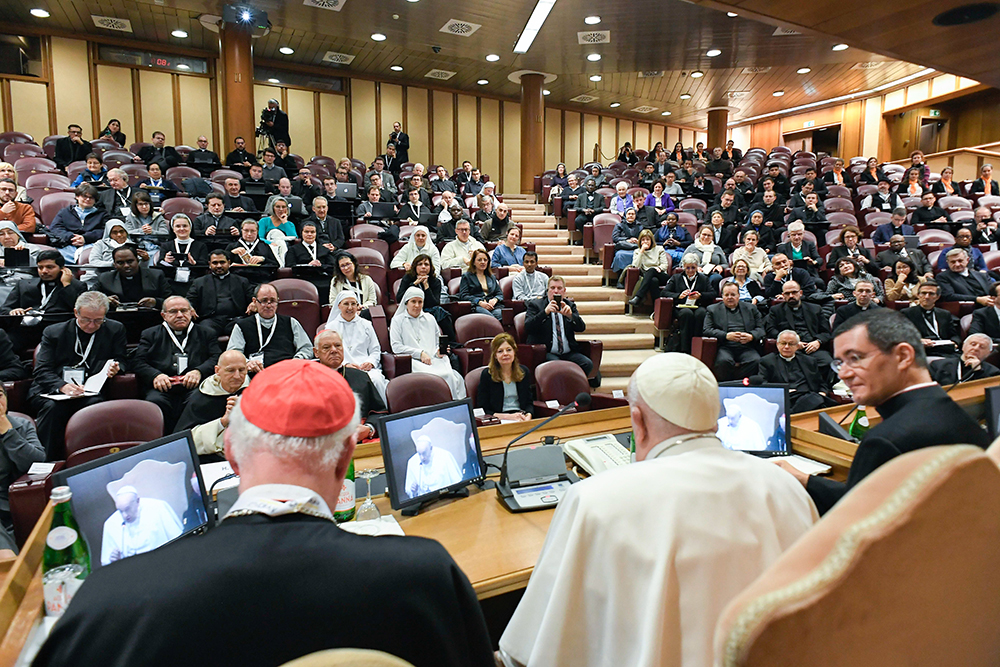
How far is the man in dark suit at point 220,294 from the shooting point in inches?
210

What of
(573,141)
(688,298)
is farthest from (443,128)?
(688,298)

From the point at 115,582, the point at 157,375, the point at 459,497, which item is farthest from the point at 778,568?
the point at 157,375

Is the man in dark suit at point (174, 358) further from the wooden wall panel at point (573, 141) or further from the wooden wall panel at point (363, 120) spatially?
the wooden wall panel at point (573, 141)

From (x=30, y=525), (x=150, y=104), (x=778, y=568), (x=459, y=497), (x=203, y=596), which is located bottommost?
(x=30, y=525)

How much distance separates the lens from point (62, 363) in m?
4.20

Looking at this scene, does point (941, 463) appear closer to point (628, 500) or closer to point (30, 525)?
point (628, 500)

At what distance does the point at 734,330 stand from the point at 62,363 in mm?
5606

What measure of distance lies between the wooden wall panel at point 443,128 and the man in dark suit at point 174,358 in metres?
11.5

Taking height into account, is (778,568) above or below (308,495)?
above

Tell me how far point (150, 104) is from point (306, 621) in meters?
14.4

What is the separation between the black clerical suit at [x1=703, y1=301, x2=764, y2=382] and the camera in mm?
5551

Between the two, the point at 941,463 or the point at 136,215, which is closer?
the point at 941,463

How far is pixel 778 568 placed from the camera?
1.09 ft

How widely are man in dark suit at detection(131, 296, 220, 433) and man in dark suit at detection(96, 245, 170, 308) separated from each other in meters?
0.66
